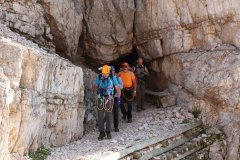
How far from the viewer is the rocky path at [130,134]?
860 centimetres

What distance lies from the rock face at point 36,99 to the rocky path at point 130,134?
0.57m

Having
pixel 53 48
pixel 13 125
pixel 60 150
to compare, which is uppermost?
pixel 53 48

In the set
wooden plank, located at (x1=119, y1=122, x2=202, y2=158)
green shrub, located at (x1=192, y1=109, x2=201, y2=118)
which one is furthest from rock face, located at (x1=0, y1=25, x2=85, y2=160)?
green shrub, located at (x1=192, y1=109, x2=201, y2=118)

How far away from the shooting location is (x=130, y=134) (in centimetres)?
1030

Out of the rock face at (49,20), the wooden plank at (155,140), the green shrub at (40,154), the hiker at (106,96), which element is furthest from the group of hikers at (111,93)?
the rock face at (49,20)

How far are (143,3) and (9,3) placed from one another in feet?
18.4

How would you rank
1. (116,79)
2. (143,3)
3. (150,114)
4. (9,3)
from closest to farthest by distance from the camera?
(116,79) → (9,3) → (150,114) → (143,3)

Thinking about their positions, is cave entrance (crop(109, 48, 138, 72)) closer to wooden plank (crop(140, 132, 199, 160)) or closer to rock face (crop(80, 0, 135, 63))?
rock face (crop(80, 0, 135, 63))

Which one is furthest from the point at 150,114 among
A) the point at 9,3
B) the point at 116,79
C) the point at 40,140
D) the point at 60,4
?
the point at 9,3

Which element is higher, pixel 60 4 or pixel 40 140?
pixel 60 4

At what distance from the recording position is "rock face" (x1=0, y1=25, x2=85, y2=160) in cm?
767

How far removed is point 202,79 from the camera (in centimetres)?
1195

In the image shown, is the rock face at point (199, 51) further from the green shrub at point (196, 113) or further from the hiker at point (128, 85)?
the hiker at point (128, 85)

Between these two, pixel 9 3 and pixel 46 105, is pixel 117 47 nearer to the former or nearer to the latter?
pixel 9 3
